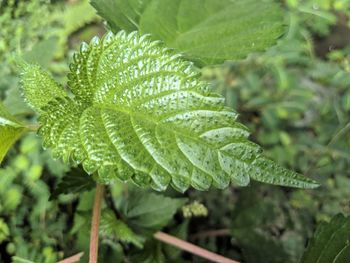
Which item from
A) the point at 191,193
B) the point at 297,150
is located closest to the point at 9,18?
the point at 191,193

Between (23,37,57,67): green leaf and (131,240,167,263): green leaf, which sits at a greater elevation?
(23,37,57,67): green leaf

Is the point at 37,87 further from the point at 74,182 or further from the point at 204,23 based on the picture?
the point at 204,23

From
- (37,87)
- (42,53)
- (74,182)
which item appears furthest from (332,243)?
(42,53)

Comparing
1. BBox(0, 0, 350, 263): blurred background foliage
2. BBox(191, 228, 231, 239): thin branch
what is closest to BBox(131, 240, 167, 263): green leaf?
BBox(0, 0, 350, 263): blurred background foliage

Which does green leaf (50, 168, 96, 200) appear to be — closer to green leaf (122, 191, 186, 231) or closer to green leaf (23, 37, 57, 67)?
green leaf (122, 191, 186, 231)

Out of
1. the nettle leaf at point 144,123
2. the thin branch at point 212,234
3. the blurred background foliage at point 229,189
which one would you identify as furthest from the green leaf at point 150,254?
the nettle leaf at point 144,123

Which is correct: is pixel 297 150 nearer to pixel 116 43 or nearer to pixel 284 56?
pixel 284 56

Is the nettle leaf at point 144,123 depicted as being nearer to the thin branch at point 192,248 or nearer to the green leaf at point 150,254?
the thin branch at point 192,248

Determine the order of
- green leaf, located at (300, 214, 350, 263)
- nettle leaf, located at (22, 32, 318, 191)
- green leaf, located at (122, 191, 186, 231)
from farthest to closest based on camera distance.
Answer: green leaf, located at (122, 191, 186, 231)
green leaf, located at (300, 214, 350, 263)
nettle leaf, located at (22, 32, 318, 191)
